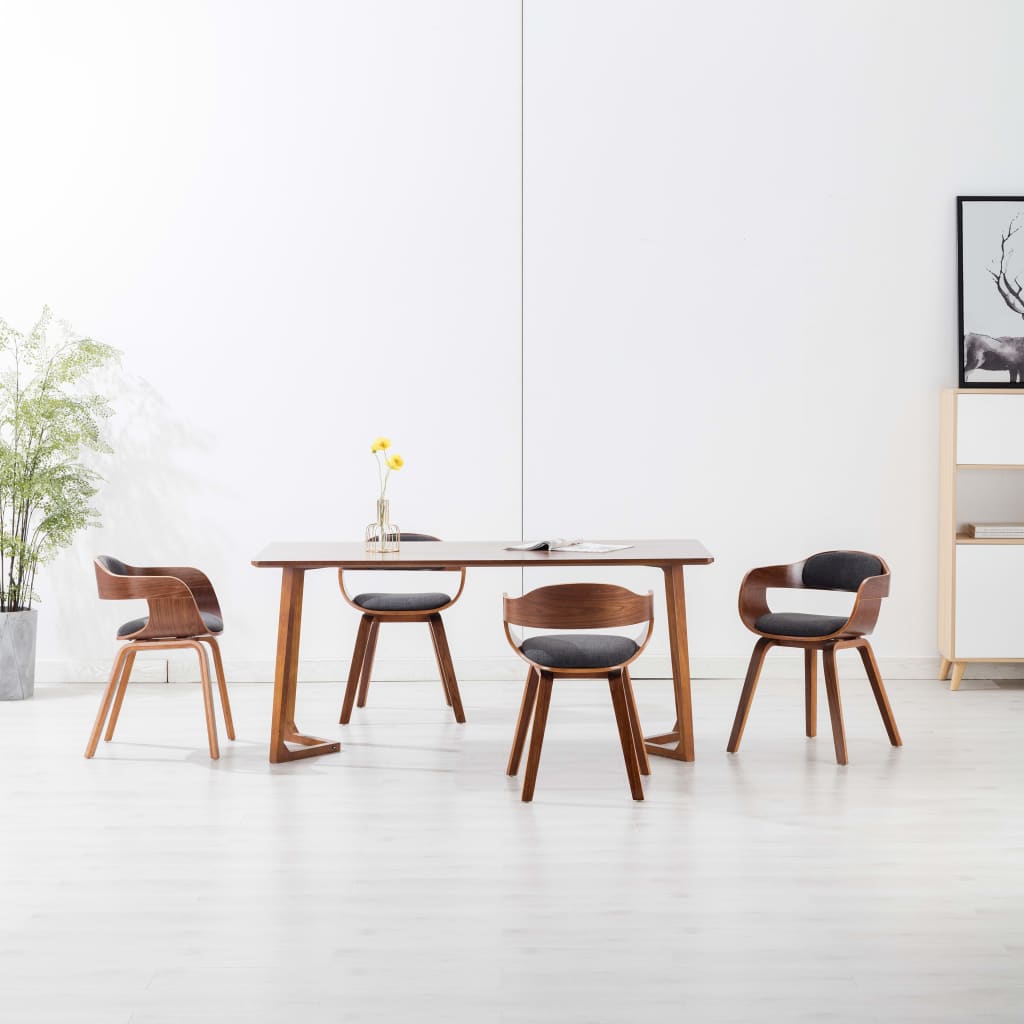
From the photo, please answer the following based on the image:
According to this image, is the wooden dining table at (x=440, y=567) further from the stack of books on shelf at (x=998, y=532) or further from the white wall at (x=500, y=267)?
the stack of books on shelf at (x=998, y=532)

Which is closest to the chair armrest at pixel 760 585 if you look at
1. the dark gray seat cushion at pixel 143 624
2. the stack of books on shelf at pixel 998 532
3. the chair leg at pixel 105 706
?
the stack of books on shelf at pixel 998 532

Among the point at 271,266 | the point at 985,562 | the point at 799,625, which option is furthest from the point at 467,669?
the point at 985,562

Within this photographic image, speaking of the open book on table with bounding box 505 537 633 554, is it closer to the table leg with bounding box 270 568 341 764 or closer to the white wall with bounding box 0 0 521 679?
the table leg with bounding box 270 568 341 764

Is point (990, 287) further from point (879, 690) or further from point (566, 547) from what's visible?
point (566, 547)

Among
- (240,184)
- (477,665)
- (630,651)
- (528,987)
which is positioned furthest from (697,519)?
(528,987)

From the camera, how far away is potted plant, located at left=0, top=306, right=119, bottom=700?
5570 millimetres

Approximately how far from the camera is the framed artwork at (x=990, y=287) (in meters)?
5.89

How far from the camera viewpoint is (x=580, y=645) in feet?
12.9

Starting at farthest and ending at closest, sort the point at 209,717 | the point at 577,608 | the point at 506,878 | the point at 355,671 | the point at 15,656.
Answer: the point at 15,656 < the point at 355,671 < the point at 209,717 < the point at 577,608 < the point at 506,878

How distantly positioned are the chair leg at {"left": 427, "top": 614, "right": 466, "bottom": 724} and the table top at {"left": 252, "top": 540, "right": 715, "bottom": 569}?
0.58m

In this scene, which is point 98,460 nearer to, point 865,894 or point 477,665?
point 477,665

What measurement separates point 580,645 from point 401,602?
1.29 metres

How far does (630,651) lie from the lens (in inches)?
153

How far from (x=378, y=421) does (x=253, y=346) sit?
77cm
